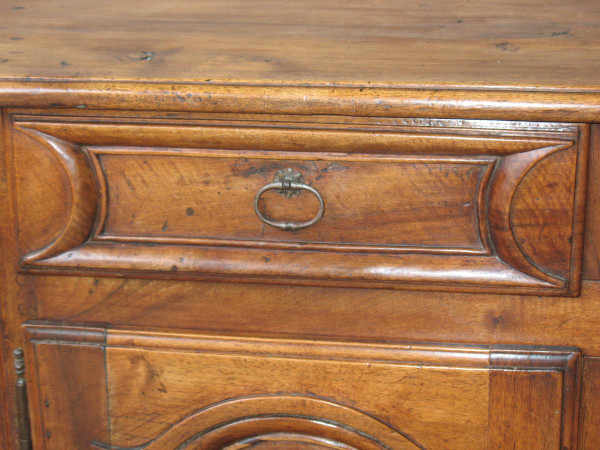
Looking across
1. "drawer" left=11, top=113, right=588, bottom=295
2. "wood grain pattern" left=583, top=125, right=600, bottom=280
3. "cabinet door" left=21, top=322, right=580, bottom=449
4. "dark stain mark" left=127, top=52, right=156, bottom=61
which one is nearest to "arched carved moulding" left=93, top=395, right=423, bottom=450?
"cabinet door" left=21, top=322, right=580, bottom=449

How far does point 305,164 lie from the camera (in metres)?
0.66

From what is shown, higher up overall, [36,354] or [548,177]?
[548,177]

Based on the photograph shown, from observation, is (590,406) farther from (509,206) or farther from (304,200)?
(304,200)

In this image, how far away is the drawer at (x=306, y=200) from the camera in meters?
0.63

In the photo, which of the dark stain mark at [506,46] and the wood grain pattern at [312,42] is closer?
the wood grain pattern at [312,42]

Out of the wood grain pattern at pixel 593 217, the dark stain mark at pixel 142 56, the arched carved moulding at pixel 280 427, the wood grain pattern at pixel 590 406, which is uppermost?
the dark stain mark at pixel 142 56

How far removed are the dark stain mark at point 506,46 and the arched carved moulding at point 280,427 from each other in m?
0.43

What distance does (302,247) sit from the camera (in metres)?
0.68

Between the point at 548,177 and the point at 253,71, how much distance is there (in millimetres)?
293

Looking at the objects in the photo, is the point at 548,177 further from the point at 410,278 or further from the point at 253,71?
the point at 253,71

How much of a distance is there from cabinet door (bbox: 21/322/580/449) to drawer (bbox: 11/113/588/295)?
77 mm

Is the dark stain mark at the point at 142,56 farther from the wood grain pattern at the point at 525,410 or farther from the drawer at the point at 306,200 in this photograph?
the wood grain pattern at the point at 525,410

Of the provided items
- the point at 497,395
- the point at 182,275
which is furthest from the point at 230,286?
the point at 497,395

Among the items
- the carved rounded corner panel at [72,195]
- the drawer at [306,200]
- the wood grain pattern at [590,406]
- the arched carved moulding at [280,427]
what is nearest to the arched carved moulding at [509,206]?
the drawer at [306,200]
